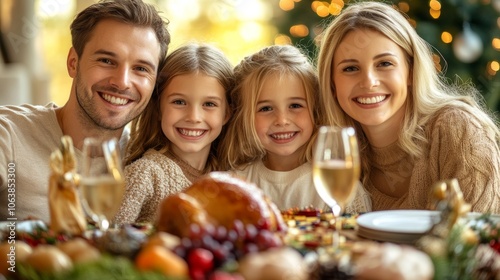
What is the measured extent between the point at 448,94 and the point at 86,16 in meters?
1.59

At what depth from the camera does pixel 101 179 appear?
1310mm

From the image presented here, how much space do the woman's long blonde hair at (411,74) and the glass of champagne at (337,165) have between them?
118 cm

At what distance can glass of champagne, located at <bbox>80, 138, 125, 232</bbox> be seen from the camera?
1.31m

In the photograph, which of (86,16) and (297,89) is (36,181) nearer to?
(86,16)

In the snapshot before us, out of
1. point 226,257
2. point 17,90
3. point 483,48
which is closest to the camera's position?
point 226,257

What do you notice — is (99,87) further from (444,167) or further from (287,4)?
(287,4)

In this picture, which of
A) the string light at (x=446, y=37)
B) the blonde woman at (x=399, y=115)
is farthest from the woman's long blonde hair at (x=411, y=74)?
the string light at (x=446, y=37)

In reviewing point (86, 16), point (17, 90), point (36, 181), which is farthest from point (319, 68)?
point (17, 90)

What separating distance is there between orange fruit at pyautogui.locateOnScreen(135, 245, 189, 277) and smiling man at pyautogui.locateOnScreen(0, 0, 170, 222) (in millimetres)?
1539

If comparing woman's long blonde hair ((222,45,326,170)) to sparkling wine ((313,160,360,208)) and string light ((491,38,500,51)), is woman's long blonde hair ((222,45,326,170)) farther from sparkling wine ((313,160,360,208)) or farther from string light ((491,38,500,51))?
string light ((491,38,500,51))

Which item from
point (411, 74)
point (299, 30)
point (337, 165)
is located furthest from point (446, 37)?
point (337, 165)

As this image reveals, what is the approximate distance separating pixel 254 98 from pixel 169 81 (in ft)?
1.18

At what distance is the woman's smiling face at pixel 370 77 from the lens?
2506 millimetres

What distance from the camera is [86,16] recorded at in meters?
2.70
